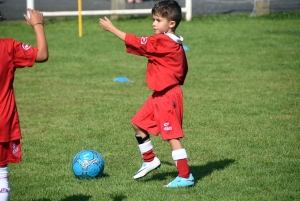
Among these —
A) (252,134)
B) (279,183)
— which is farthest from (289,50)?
(279,183)

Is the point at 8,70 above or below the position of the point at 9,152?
above

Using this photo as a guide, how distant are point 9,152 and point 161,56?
2021 mm

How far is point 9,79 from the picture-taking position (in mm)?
5035

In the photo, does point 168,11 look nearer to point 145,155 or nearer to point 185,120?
point 145,155

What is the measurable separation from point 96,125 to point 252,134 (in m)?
2.39

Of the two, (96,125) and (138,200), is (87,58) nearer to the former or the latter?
(96,125)

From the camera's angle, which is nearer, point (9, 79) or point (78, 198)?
point (9, 79)

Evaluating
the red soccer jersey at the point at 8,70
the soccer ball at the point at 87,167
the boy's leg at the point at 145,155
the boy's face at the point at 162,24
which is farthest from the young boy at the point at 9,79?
the boy's leg at the point at 145,155

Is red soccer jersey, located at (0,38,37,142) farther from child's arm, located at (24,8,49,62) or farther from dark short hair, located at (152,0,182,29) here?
dark short hair, located at (152,0,182,29)

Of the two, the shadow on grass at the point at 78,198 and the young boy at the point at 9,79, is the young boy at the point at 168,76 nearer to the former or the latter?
the shadow on grass at the point at 78,198

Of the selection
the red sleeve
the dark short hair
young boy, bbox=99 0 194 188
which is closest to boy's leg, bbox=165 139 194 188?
young boy, bbox=99 0 194 188

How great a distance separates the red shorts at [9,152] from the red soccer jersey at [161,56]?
1.71m

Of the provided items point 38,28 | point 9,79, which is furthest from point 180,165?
point 38,28

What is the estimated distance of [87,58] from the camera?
16.7 m
